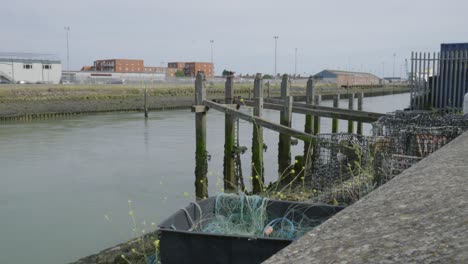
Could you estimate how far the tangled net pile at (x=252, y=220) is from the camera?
4.43 metres

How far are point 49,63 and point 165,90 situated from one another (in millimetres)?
21551

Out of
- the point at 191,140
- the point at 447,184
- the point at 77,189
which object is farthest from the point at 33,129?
the point at 447,184

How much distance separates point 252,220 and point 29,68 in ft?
208

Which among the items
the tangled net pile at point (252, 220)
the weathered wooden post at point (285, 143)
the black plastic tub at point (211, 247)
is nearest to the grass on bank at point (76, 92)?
the weathered wooden post at point (285, 143)

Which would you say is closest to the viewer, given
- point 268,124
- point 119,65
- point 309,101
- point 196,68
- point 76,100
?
point 268,124

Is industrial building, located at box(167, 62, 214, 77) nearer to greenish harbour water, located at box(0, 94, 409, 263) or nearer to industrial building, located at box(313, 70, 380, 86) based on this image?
industrial building, located at box(313, 70, 380, 86)

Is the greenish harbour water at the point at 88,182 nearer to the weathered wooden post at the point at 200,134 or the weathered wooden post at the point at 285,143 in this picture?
the weathered wooden post at the point at 200,134

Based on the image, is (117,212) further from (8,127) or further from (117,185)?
(8,127)

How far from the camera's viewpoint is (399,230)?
2371 mm

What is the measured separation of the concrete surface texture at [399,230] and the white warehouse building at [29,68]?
62.3m

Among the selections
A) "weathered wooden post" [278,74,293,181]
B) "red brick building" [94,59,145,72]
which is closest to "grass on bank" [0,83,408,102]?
"weathered wooden post" [278,74,293,181]

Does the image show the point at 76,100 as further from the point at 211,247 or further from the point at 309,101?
the point at 211,247

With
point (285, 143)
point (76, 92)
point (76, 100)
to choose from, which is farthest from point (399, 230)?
point (76, 92)

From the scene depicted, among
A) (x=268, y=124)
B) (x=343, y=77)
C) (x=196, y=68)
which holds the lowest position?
(x=268, y=124)
